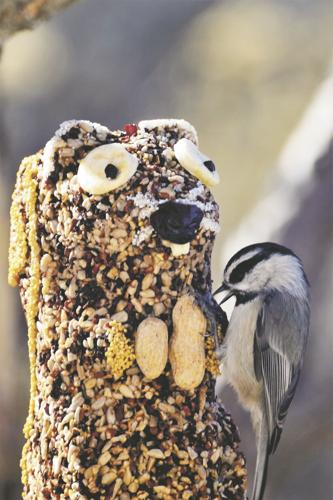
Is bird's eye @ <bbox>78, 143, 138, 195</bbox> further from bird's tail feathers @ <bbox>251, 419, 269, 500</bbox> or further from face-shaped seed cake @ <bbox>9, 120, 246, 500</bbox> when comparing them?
bird's tail feathers @ <bbox>251, 419, 269, 500</bbox>

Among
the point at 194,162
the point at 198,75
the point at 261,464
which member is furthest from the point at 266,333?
the point at 198,75

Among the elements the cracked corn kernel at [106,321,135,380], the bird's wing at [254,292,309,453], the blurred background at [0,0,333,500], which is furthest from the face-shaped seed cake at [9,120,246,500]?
the blurred background at [0,0,333,500]

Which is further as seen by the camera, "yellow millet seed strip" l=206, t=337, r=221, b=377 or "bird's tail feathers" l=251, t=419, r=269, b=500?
"bird's tail feathers" l=251, t=419, r=269, b=500

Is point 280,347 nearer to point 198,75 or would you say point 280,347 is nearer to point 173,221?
point 173,221

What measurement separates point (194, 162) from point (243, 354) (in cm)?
62

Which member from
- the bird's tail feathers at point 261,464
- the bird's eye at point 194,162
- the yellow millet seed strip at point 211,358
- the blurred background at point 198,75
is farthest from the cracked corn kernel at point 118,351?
the blurred background at point 198,75

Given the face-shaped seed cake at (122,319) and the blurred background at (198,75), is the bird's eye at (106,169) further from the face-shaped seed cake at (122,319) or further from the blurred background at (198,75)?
the blurred background at (198,75)

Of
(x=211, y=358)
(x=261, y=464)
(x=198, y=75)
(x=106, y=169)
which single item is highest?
(x=198, y=75)

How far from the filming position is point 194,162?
194cm

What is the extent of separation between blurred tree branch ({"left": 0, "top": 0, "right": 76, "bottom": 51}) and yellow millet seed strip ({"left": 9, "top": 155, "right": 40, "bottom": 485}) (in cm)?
71

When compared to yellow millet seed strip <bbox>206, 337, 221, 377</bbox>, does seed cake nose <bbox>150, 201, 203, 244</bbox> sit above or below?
above

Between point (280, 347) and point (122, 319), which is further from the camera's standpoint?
point (280, 347)

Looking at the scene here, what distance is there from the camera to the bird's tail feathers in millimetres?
2344

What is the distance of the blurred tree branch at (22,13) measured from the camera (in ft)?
8.58
